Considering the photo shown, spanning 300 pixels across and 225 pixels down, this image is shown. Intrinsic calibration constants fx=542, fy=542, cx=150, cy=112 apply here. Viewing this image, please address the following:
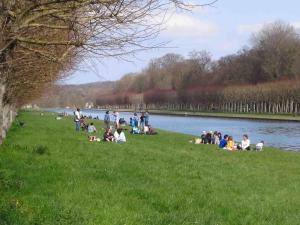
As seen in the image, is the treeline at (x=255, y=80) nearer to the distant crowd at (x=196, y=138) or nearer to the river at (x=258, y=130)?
the river at (x=258, y=130)

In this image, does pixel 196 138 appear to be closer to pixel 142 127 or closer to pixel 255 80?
pixel 142 127

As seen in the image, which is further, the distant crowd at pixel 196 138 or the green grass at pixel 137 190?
the distant crowd at pixel 196 138

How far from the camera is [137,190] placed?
12.7 meters

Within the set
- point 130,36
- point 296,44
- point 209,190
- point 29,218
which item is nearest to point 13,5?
point 130,36

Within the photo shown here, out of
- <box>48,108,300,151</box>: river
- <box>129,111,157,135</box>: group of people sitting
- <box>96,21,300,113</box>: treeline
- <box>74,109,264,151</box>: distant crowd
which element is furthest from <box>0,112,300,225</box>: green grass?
<box>96,21,300,113</box>: treeline

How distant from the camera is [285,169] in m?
20.8

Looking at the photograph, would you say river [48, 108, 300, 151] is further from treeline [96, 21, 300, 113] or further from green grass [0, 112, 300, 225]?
treeline [96, 21, 300, 113]

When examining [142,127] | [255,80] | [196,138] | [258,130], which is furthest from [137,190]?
[255,80]

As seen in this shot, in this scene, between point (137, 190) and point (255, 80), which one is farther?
point (255, 80)

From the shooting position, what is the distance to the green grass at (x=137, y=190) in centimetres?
992

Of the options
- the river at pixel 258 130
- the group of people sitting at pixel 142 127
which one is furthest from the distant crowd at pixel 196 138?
the river at pixel 258 130

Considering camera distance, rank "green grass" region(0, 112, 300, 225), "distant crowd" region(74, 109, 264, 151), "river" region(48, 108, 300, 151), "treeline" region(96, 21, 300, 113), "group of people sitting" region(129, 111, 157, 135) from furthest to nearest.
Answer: "treeline" region(96, 21, 300, 113) → "river" region(48, 108, 300, 151) → "group of people sitting" region(129, 111, 157, 135) → "distant crowd" region(74, 109, 264, 151) → "green grass" region(0, 112, 300, 225)

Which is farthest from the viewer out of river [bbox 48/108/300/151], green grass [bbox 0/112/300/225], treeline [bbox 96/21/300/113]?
treeline [bbox 96/21/300/113]

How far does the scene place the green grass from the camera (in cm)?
992
